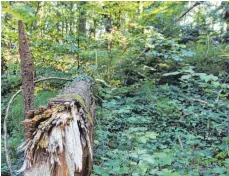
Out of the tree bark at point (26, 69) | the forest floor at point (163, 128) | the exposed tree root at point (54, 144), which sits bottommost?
the forest floor at point (163, 128)

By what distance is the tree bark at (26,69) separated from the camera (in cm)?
251

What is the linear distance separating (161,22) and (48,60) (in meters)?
3.42

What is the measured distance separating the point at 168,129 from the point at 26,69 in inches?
94.5

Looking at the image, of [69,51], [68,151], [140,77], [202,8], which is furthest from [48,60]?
[202,8]

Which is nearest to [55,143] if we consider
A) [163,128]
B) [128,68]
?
[163,128]

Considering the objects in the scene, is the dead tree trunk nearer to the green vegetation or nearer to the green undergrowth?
the green undergrowth

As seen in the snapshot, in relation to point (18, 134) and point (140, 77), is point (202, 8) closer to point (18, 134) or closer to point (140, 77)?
point (140, 77)

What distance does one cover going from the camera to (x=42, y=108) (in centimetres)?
170

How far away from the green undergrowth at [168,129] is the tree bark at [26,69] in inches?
34.2

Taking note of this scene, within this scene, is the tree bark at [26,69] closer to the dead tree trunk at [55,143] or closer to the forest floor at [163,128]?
the forest floor at [163,128]

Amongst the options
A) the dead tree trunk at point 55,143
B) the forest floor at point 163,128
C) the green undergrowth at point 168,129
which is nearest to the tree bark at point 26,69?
the forest floor at point 163,128

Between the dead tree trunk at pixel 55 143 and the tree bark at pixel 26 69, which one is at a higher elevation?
the tree bark at pixel 26 69

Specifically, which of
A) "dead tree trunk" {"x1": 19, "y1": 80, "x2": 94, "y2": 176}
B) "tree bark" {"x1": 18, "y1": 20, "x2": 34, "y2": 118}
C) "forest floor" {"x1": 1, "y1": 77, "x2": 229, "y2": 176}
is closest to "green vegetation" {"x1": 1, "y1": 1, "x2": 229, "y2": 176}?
"forest floor" {"x1": 1, "y1": 77, "x2": 229, "y2": 176}

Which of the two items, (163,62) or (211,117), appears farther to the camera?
(163,62)
